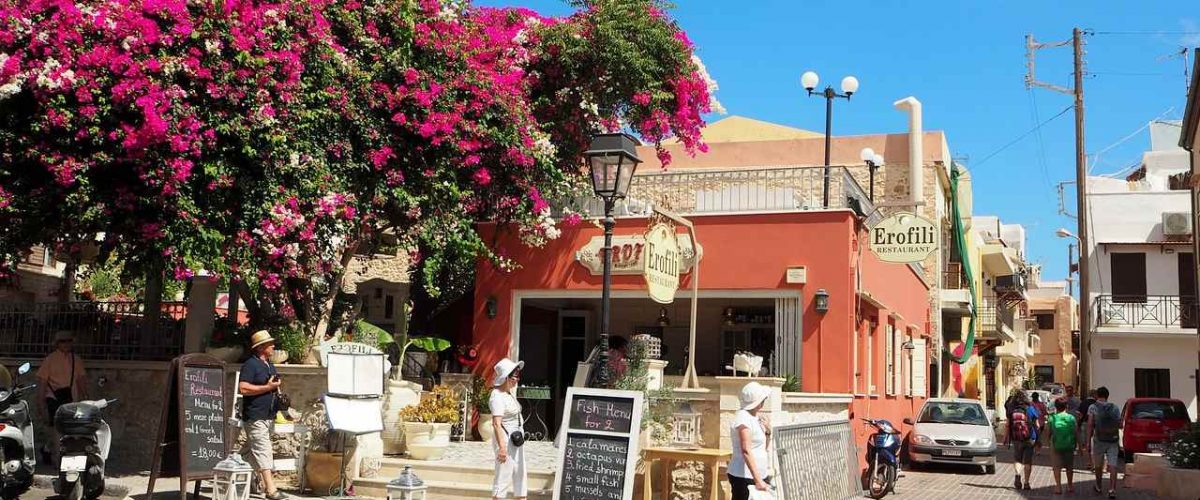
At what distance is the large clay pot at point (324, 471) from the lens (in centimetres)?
1158

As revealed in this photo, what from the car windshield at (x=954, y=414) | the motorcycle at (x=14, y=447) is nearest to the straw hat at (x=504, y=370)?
the motorcycle at (x=14, y=447)

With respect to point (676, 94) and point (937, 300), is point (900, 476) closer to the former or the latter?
point (676, 94)

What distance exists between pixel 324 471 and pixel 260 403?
1521 mm

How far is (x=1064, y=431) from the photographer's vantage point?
1473 cm

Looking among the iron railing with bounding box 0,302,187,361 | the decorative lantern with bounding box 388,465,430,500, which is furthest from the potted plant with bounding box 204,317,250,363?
the decorative lantern with bounding box 388,465,430,500

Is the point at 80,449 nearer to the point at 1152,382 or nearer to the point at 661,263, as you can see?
the point at 661,263

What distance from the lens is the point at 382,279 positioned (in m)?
20.9

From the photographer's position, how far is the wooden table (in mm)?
10766

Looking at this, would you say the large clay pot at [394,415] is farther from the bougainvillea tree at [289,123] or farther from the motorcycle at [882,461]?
the motorcycle at [882,461]

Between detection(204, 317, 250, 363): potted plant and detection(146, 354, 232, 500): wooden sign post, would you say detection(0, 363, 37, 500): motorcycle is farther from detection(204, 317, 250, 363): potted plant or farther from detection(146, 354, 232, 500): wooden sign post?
detection(204, 317, 250, 363): potted plant

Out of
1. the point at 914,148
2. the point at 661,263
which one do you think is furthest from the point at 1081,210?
the point at 661,263

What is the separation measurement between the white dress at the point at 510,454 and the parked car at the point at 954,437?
11.3 m

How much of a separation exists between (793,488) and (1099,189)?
107ft

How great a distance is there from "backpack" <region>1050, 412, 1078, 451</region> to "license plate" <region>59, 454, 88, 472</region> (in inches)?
485
